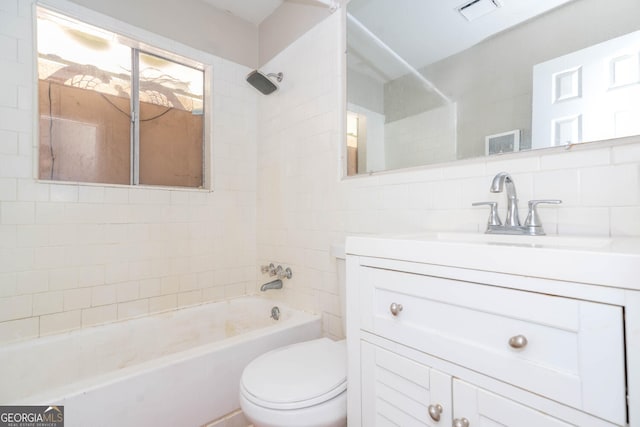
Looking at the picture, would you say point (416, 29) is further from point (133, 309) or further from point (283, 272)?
point (133, 309)

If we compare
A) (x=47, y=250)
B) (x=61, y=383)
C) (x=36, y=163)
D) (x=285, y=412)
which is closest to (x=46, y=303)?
(x=47, y=250)

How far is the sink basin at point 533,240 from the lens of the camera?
2.64 ft

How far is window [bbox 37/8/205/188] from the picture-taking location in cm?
172

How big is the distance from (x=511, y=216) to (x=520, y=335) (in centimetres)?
56

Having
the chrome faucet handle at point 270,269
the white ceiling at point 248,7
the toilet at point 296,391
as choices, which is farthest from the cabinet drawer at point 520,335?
the white ceiling at point 248,7

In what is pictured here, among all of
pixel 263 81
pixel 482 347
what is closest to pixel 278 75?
pixel 263 81

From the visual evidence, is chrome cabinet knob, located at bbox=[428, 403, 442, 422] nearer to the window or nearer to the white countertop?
the white countertop

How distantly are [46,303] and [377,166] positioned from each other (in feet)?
6.33

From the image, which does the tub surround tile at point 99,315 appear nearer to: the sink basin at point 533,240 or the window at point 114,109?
the window at point 114,109

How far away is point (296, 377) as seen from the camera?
3.63 feet

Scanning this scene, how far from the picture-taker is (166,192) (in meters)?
2.04

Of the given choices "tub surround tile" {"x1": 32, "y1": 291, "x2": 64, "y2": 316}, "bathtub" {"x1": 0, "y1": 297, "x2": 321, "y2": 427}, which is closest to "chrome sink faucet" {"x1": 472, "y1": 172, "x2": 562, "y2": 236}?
"bathtub" {"x1": 0, "y1": 297, "x2": 321, "y2": 427}

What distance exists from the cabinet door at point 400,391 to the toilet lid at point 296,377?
0.18 metres

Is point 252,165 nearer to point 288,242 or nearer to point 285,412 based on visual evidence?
point 288,242
